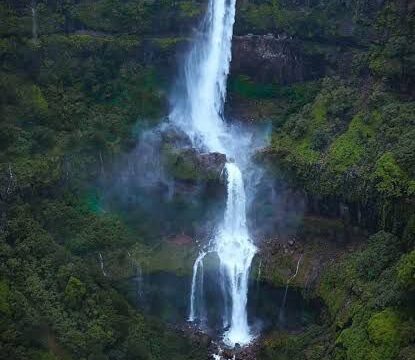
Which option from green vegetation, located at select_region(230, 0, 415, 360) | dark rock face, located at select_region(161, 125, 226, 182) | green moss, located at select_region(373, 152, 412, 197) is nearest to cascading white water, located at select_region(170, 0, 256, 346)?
dark rock face, located at select_region(161, 125, 226, 182)

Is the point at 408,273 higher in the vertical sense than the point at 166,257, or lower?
lower

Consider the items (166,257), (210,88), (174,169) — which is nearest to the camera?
(166,257)

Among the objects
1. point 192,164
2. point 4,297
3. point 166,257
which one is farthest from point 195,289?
point 4,297

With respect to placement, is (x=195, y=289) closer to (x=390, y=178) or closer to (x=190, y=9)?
(x=390, y=178)

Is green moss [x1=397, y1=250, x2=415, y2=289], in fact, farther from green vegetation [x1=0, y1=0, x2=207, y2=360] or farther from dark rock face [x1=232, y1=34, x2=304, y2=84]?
dark rock face [x1=232, y1=34, x2=304, y2=84]

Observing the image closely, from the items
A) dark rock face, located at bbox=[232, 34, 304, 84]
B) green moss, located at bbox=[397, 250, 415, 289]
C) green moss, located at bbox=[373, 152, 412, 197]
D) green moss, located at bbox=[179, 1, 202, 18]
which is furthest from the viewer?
dark rock face, located at bbox=[232, 34, 304, 84]

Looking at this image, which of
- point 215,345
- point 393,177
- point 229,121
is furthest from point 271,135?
point 215,345

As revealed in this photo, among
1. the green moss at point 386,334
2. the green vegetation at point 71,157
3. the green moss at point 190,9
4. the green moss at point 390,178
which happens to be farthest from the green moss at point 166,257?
the green moss at point 190,9
